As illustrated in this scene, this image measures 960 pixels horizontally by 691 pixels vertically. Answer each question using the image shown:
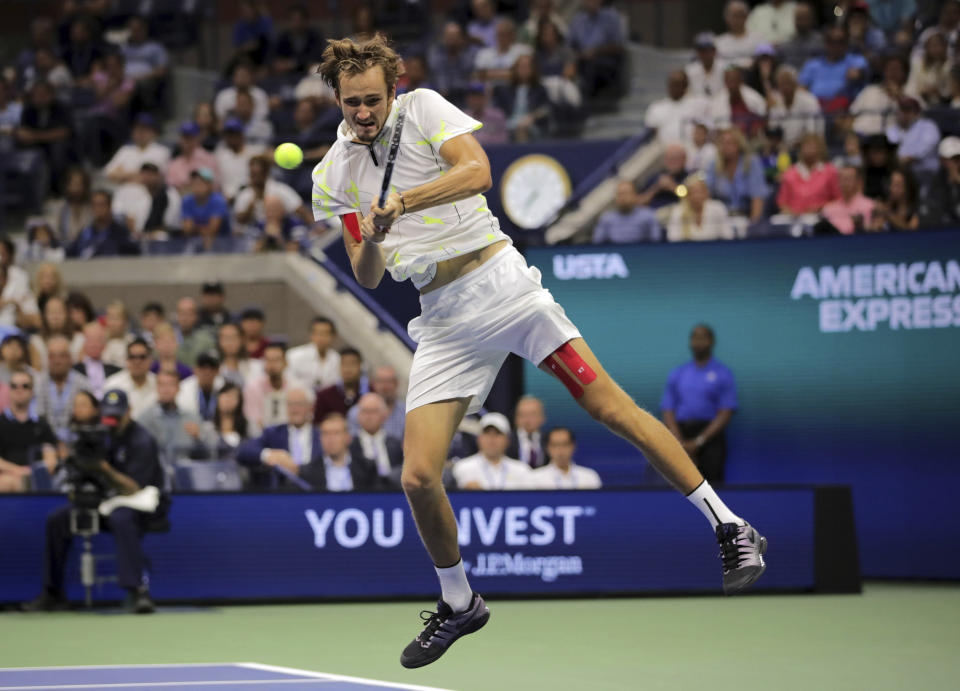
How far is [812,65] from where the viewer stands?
14781mm

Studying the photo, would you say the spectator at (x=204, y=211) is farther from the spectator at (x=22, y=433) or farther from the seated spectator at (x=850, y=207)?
the seated spectator at (x=850, y=207)

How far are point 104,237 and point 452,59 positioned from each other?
420 centimetres

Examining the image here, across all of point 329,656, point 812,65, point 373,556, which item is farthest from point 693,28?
point 329,656

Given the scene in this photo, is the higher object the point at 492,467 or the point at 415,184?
the point at 415,184

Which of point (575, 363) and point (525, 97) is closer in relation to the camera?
point (575, 363)

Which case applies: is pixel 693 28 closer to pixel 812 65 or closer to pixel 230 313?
pixel 812 65

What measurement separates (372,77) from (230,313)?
8.68 meters

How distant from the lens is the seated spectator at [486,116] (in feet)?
49.8

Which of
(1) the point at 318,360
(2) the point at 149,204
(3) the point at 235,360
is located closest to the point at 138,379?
(3) the point at 235,360

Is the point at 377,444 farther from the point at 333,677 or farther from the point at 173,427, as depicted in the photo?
the point at 333,677

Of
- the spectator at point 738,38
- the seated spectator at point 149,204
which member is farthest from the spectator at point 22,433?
the spectator at point 738,38

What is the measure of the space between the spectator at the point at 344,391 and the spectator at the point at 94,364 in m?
1.87

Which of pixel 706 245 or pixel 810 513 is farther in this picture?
pixel 706 245

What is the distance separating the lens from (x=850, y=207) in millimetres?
12664
